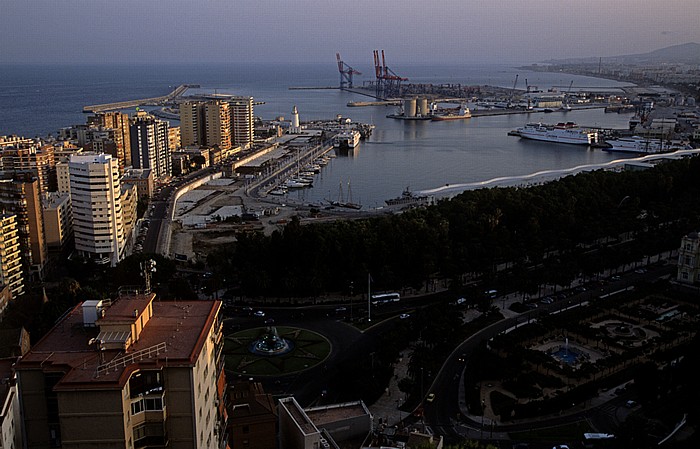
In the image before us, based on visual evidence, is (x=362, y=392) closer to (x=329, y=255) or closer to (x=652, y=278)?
(x=329, y=255)

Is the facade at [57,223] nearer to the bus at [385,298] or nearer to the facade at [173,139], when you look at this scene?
the bus at [385,298]

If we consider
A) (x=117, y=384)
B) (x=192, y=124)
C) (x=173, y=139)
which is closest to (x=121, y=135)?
(x=173, y=139)

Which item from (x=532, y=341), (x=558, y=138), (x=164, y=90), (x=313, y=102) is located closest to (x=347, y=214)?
(x=532, y=341)

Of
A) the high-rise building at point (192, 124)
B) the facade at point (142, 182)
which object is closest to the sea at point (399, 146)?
the facade at point (142, 182)

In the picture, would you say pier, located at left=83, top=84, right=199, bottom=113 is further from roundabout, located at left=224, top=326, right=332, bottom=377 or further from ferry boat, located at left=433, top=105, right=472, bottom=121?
roundabout, located at left=224, top=326, right=332, bottom=377

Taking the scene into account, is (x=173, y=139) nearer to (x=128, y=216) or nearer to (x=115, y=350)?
(x=128, y=216)

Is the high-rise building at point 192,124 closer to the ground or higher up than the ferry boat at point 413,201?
higher up

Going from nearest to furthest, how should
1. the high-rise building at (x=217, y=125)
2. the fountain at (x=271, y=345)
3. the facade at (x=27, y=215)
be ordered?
the fountain at (x=271, y=345), the facade at (x=27, y=215), the high-rise building at (x=217, y=125)
